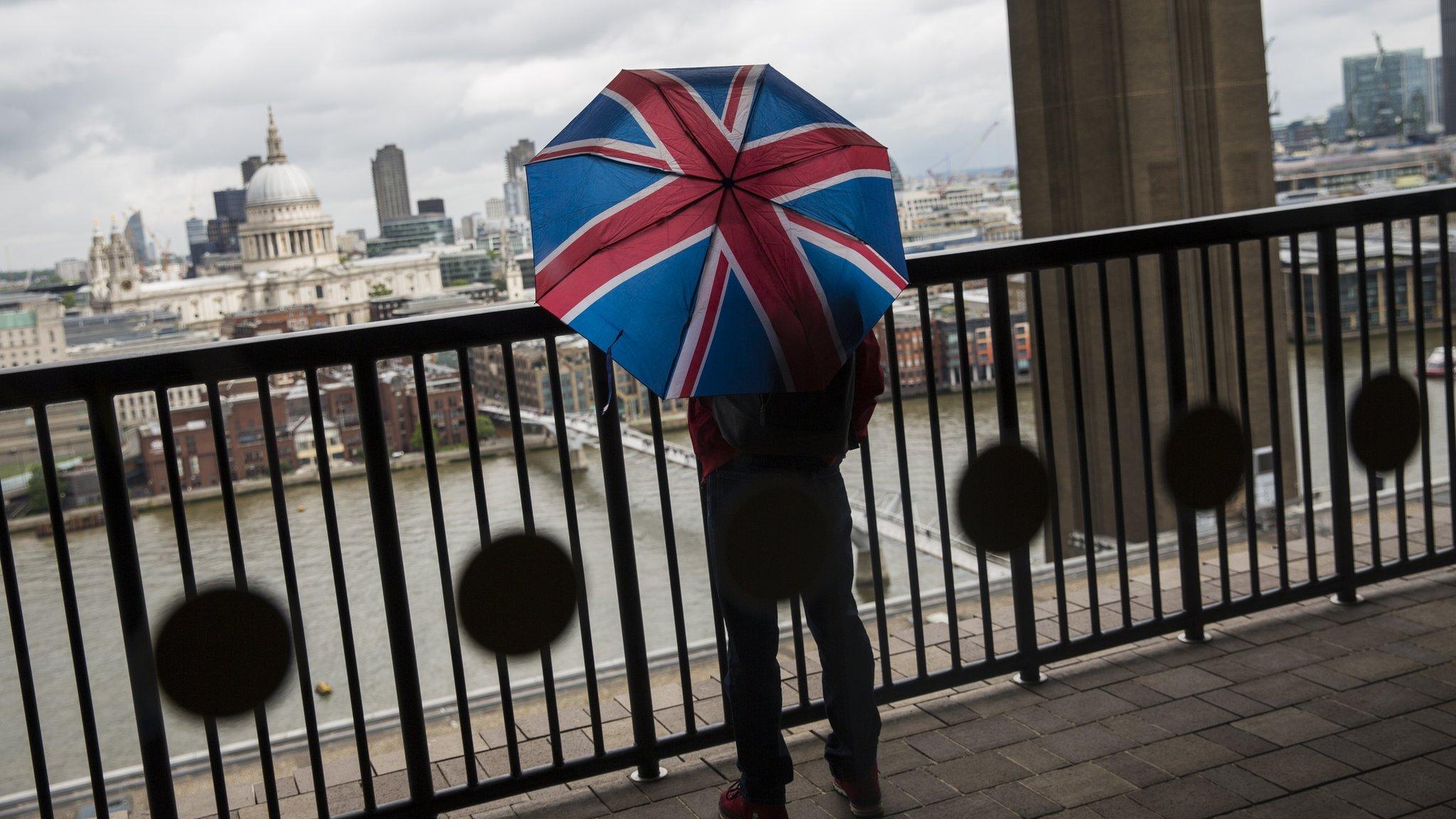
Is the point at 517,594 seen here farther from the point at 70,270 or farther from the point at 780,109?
the point at 70,270

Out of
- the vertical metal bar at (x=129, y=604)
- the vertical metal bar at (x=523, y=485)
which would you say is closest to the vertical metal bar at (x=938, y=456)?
the vertical metal bar at (x=523, y=485)

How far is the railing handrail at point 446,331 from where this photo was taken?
1.62 metres

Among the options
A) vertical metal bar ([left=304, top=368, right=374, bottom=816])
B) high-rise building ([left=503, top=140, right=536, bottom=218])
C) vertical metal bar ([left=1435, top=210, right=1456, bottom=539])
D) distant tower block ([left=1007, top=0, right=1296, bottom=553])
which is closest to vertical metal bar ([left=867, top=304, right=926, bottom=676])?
vertical metal bar ([left=304, top=368, right=374, bottom=816])

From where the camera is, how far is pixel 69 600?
1657 mm

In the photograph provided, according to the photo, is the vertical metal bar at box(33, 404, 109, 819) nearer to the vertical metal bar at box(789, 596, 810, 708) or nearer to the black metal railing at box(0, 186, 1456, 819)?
the black metal railing at box(0, 186, 1456, 819)

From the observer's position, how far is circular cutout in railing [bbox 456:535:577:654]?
75.4 inches

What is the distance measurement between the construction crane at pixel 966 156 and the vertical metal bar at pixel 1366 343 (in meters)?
11.7

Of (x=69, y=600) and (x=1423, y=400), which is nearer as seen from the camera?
(x=69, y=600)

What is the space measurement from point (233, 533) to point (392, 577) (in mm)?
253

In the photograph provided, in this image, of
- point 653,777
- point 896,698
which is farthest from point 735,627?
point 896,698

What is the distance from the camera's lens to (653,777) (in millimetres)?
2021

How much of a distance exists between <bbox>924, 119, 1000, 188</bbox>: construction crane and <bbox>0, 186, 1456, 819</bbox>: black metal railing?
11.8 meters

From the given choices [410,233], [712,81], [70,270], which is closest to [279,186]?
[70,270]

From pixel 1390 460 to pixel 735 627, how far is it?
1883 millimetres
